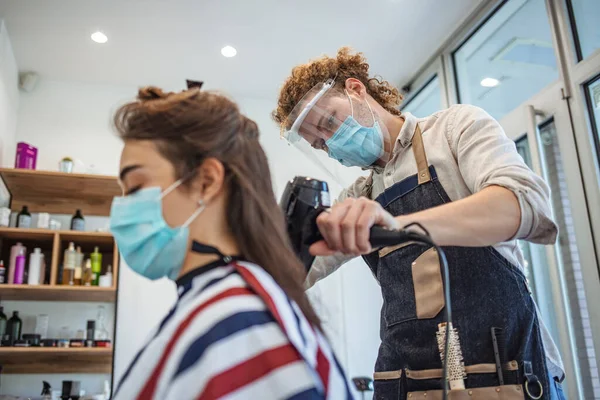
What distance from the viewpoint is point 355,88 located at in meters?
1.82

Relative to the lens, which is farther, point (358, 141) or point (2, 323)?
point (2, 323)

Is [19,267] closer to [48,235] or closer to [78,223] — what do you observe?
[48,235]

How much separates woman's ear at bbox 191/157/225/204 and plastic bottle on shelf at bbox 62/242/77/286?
2958mm

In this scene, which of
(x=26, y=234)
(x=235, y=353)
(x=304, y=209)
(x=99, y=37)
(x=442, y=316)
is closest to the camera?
(x=235, y=353)

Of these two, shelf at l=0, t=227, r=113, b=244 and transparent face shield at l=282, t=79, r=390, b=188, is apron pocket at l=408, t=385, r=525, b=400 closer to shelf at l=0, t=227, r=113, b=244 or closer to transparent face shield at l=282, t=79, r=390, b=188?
transparent face shield at l=282, t=79, r=390, b=188

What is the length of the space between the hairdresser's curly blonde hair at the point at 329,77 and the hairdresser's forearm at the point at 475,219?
2.44 ft

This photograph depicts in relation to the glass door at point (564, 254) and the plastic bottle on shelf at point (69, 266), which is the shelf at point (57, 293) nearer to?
the plastic bottle on shelf at point (69, 266)

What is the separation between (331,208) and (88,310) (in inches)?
129

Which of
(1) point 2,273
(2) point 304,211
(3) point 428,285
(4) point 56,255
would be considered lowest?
(3) point 428,285

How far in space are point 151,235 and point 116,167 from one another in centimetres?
349

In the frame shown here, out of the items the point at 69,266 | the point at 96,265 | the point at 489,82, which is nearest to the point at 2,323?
the point at 69,266

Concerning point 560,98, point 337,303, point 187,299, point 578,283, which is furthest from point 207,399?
point 337,303

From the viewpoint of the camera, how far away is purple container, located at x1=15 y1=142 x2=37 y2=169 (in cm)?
384

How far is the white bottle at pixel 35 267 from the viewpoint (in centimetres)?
360
